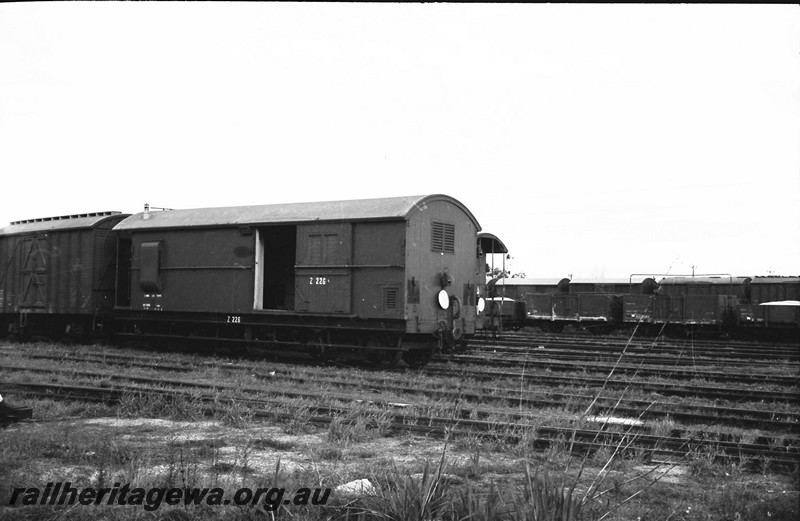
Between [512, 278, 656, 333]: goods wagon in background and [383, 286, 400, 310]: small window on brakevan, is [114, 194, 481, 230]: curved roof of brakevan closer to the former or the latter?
[383, 286, 400, 310]: small window on brakevan

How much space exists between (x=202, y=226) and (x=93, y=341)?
618cm

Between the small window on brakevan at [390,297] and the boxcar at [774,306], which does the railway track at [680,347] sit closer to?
the boxcar at [774,306]

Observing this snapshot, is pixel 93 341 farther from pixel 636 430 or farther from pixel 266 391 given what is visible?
pixel 636 430

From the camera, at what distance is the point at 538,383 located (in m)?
13.0

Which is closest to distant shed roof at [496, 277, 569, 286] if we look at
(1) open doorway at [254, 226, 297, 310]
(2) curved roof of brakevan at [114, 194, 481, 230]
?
(1) open doorway at [254, 226, 297, 310]

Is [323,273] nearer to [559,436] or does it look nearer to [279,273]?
[279,273]

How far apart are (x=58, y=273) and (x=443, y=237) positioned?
11699 mm

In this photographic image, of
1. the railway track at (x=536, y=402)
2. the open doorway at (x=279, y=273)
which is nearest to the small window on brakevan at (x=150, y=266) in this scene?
the open doorway at (x=279, y=273)

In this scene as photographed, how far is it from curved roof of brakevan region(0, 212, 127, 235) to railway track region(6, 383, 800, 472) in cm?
1063

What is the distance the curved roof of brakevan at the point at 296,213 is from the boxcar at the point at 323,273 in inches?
1.2

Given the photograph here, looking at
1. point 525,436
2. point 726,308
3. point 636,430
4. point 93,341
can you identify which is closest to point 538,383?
point 636,430

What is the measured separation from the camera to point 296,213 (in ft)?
51.3

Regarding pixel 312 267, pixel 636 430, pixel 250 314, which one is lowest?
pixel 636 430

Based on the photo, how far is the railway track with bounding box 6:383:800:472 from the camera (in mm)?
6699
